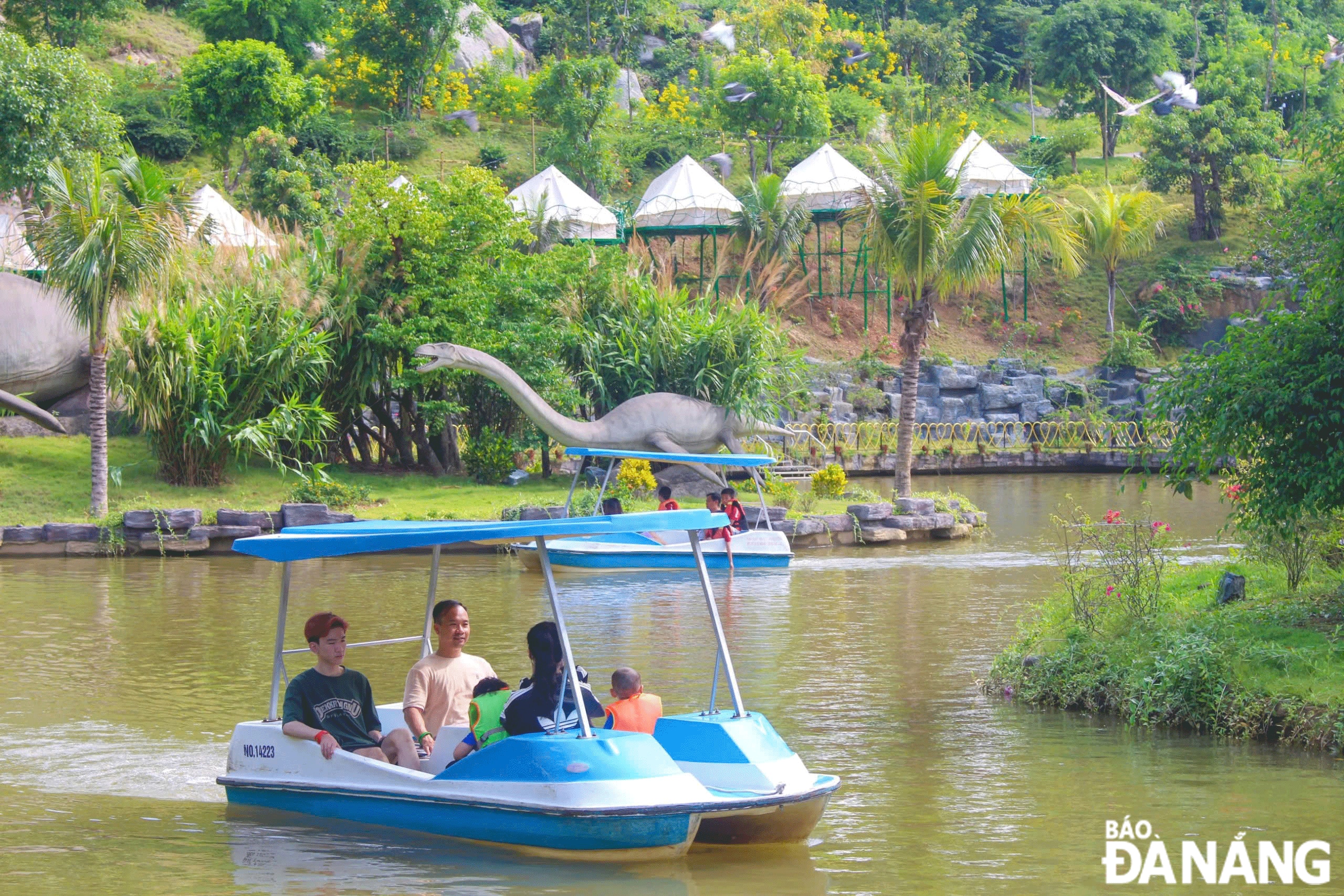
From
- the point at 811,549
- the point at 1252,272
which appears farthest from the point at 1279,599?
the point at 1252,272

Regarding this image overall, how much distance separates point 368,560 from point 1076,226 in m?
29.8

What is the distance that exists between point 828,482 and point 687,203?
67.5 ft

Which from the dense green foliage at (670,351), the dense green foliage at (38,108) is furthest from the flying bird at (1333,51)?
the dense green foliage at (38,108)

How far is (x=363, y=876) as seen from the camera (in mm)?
7176

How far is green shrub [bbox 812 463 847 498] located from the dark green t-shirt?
16.2 m

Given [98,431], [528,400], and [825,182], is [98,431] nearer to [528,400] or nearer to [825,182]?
[528,400]

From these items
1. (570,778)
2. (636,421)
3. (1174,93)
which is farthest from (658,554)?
(1174,93)

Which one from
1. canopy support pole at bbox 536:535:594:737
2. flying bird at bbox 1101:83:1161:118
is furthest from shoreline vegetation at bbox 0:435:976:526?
flying bird at bbox 1101:83:1161:118

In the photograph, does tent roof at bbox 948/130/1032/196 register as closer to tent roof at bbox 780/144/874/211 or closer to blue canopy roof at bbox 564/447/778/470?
tent roof at bbox 780/144/874/211

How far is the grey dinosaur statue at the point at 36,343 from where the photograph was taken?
24062mm

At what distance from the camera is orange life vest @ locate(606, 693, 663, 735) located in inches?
308

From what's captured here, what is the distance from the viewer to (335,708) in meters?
8.16

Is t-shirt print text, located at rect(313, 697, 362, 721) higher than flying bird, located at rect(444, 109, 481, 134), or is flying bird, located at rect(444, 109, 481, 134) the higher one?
flying bird, located at rect(444, 109, 481, 134)

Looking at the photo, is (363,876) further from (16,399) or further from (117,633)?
(16,399)
